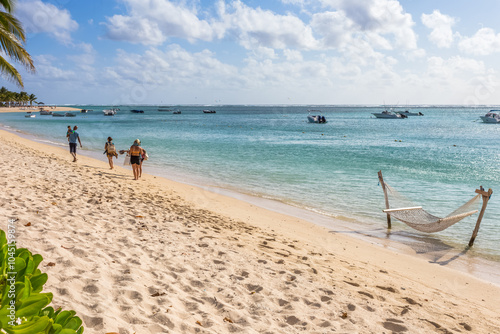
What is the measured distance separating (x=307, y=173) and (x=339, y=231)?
9.94 m

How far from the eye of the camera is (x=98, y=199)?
883 cm

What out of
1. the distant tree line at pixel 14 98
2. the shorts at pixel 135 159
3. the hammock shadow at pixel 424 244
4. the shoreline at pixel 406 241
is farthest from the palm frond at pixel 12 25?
the distant tree line at pixel 14 98

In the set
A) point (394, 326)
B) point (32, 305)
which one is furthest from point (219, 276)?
point (32, 305)

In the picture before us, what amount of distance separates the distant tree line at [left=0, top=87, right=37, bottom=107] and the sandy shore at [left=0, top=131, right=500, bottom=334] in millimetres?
119686

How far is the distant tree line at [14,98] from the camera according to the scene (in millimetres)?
106688

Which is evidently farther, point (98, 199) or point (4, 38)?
point (4, 38)

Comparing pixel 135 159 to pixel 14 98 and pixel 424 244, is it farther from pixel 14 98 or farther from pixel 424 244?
pixel 14 98

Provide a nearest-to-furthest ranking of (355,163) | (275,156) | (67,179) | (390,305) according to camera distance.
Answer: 1. (390,305)
2. (67,179)
3. (355,163)
4. (275,156)

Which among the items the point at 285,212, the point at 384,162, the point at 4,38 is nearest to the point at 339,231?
the point at 285,212

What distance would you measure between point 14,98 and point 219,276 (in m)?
136

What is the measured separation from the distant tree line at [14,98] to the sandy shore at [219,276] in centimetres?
11969

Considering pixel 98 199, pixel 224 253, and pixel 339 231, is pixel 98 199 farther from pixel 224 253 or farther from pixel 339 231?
pixel 339 231

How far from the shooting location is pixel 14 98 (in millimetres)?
113938

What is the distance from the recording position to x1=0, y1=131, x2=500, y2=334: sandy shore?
160 inches
